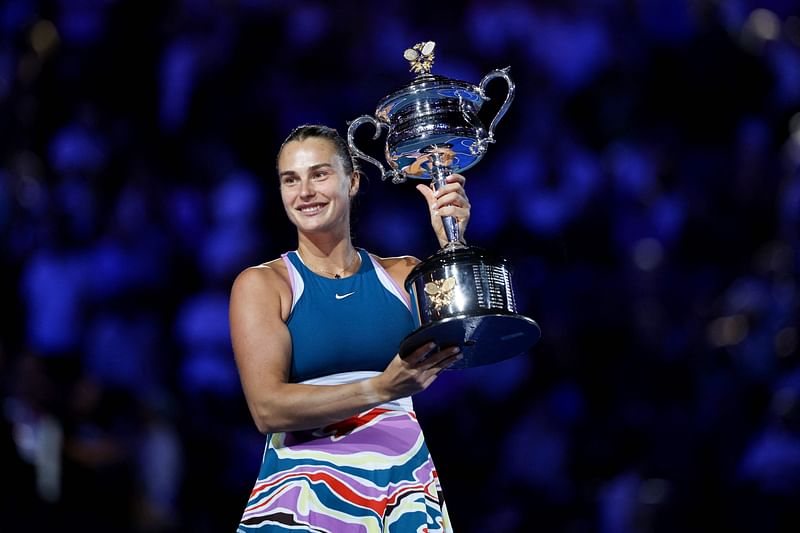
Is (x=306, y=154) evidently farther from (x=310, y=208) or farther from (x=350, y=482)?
(x=350, y=482)

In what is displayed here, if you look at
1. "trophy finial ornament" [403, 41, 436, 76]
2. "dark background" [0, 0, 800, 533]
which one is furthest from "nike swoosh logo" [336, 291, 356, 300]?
"dark background" [0, 0, 800, 533]

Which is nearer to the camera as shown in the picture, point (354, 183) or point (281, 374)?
point (281, 374)

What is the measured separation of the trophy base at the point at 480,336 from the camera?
1649 mm

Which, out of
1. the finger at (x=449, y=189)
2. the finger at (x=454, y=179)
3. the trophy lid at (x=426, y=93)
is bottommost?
the finger at (x=449, y=189)

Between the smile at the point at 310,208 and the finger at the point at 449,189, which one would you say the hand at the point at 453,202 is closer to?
the finger at the point at 449,189

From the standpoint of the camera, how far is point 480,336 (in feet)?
5.73

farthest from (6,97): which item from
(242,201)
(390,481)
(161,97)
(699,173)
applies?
(390,481)

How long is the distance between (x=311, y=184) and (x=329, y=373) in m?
0.35

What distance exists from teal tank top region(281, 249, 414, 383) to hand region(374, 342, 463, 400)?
0.14m

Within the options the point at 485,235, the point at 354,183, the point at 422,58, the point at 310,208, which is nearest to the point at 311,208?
the point at 310,208

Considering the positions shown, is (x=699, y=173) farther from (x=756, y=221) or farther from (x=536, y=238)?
(x=536, y=238)

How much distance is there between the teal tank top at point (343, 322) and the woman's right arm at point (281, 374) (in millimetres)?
25

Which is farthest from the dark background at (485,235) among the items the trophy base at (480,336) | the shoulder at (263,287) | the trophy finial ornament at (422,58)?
the trophy base at (480,336)

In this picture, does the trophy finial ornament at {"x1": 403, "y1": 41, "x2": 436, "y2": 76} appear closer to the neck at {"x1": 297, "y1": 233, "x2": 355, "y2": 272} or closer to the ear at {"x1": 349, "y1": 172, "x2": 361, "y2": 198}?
the ear at {"x1": 349, "y1": 172, "x2": 361, "y2": 198}
